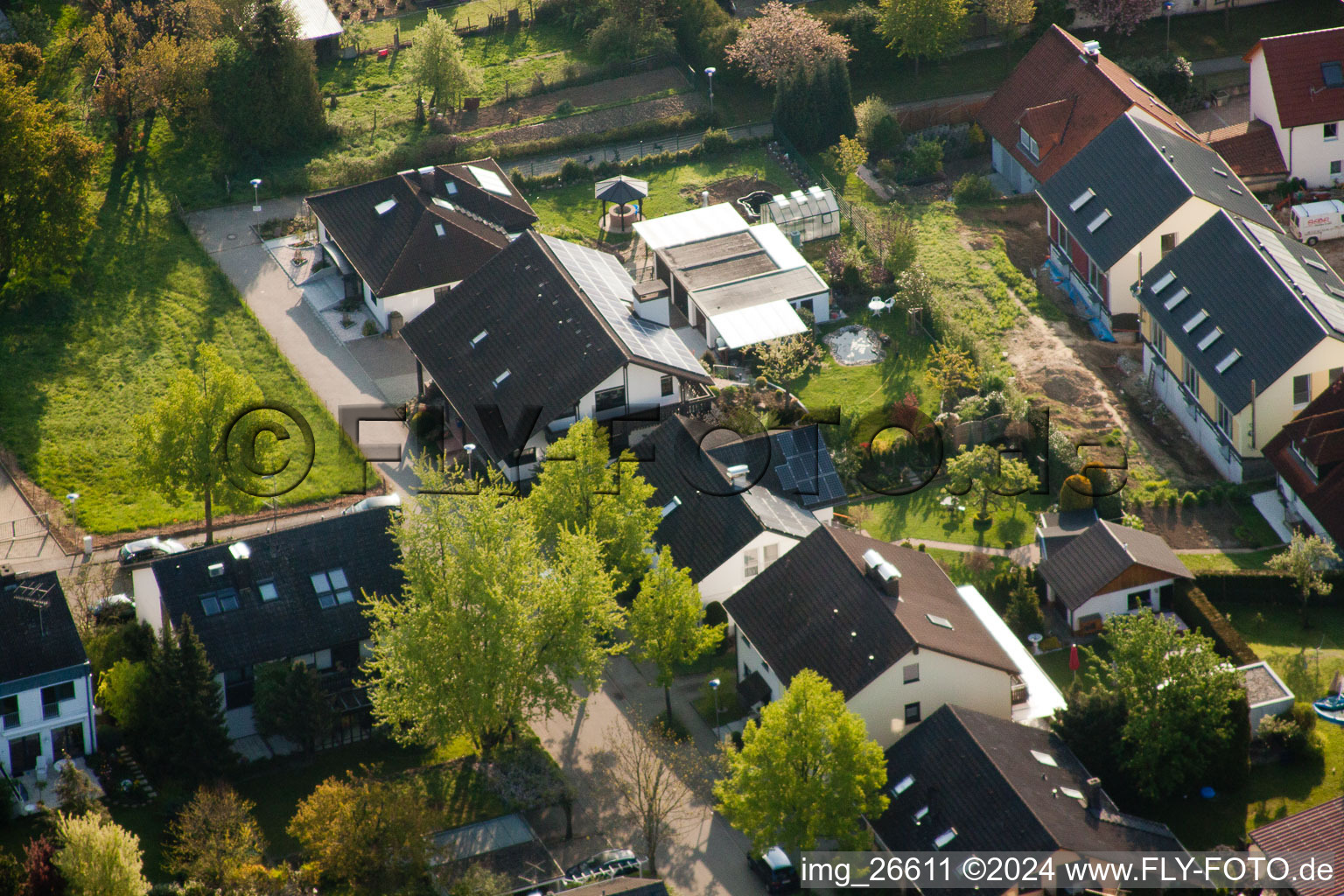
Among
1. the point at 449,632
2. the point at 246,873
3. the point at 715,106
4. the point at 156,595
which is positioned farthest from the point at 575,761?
the point at 715,106

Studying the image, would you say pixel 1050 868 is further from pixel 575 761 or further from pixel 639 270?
pixel 639 270

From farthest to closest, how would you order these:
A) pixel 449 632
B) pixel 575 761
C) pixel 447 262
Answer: pixel 447 262 → pixel 575 761 → pixel 449 632

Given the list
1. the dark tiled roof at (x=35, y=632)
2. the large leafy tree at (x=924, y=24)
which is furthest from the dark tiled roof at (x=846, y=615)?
the large leafy tree at (x=924, y=24)

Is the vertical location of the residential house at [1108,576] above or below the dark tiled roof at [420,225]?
below

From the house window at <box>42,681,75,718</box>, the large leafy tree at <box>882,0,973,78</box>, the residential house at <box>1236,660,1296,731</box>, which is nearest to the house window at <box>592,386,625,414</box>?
the house window at <box>42,681,75,718</box>

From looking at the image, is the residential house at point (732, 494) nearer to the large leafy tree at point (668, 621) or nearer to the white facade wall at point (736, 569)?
the white facade wall at point (736, 569)

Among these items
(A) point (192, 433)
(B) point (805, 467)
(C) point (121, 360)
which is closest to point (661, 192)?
(B) point (805, 467)

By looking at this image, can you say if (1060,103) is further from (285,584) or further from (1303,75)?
(285,584)
